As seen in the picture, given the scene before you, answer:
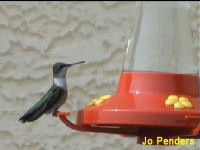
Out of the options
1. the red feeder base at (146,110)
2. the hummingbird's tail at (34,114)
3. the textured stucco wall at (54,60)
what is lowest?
the textured stucco wall at (54,60)

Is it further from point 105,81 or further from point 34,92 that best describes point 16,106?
point 105,81

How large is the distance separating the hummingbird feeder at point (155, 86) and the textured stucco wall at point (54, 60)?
58cm

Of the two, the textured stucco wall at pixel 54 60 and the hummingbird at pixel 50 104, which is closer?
the hummingbird at pixel 50 104

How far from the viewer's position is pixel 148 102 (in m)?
1.32

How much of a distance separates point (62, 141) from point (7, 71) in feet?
1.07

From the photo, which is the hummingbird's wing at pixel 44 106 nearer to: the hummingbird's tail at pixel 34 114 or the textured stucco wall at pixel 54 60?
the hummingbird's tail at pixel 34 114

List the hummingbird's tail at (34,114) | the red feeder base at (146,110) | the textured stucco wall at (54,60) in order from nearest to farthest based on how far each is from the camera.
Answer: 1. the red feeder base at (146,110)
2. the hummingbird's tail at (34,114)
3. the textured stucco wall at (54,60)

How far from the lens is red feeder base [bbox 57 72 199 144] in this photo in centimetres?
125

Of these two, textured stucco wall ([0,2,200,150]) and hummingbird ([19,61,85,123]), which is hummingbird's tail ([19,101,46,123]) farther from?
textured stucco wall ([0,2,200,150])

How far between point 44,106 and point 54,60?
668mm

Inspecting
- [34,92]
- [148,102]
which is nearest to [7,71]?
[34,92]

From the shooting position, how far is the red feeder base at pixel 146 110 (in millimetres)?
1246

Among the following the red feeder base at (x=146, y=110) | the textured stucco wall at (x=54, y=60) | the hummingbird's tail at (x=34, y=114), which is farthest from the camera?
the textured stucco wall at (x=54, y=60)

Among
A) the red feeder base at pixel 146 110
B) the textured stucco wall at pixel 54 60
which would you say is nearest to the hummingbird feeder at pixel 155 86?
the red feeder base at pixel 146 110
